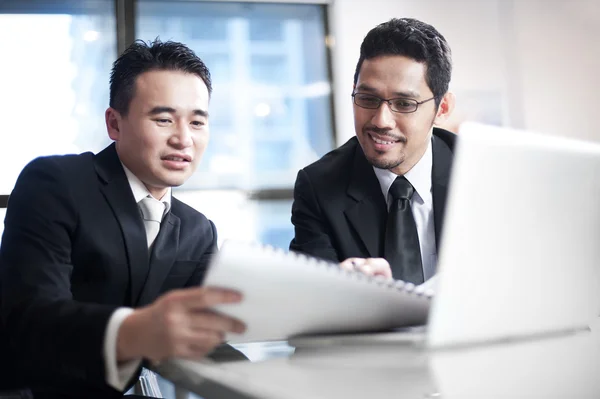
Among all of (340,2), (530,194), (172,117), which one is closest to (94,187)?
(172,117)

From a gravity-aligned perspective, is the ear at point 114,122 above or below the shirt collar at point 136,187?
above

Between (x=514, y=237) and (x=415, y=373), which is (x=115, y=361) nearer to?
(x=415, y=373)

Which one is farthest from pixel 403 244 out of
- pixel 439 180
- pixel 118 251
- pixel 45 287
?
pixel 45 287

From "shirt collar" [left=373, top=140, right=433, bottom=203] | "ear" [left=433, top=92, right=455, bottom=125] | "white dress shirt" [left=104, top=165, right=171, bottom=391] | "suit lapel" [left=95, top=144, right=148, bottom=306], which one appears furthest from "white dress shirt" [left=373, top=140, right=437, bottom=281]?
"white dress shirt" [left=104, top=165, right=171, bottom=391]

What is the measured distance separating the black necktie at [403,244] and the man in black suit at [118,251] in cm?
47

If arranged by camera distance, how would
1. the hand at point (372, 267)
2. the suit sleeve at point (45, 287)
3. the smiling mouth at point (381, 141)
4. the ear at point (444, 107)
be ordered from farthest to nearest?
the ear at point (444, 107) → the smiling mouth at point (381, 141) → the hand at point (372, 267) → the suit sleeve at point (45, 287)

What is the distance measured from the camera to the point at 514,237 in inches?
24.9

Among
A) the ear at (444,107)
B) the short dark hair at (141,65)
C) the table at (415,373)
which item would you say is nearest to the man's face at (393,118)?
the ear at (444,107)

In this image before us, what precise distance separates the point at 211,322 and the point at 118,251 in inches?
29.1

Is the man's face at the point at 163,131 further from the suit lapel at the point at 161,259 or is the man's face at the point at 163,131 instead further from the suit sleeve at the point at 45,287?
the suit sleeve at the point at 45,287

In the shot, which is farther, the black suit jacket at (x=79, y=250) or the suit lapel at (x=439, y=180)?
the suit lapel at (x=439, y=180)

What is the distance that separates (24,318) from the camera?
2.98ft

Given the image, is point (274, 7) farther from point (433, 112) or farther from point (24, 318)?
point (24, 318)

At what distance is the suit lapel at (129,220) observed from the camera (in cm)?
135
